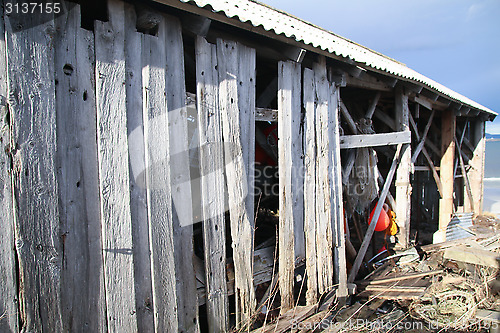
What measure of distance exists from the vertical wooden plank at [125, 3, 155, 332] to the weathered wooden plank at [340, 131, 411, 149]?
2.99 m

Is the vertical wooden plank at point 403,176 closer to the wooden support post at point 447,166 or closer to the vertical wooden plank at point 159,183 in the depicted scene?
the wooden support post at point 447,166

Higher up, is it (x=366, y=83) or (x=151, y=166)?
(x=366, y=83)

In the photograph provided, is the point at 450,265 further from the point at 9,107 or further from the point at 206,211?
the point at 9,107

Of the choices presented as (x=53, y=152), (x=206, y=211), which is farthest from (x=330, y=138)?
(x=53, y=152)

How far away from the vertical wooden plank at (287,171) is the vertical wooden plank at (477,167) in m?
7.60

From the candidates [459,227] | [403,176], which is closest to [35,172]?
[403,176]

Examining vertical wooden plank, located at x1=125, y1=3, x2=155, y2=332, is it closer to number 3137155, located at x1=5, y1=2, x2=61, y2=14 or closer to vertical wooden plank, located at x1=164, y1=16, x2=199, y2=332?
vertical wooden plank, located at x1=164, y1=16, x2=199, y2=332

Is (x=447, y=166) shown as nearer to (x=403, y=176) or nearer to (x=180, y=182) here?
(x=403, y=176)

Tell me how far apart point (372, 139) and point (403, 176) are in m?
1.31

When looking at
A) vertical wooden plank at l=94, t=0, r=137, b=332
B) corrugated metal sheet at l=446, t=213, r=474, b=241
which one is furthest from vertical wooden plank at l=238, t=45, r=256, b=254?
corrugated metal sheet at l=446, t=213, r=474, b=241

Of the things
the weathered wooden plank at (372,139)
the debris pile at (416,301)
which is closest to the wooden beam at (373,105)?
the weathered wooden plank at (372,139)

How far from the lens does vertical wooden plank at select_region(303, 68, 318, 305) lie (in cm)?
349

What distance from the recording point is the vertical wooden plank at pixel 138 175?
220 cm

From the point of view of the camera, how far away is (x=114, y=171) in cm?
212
